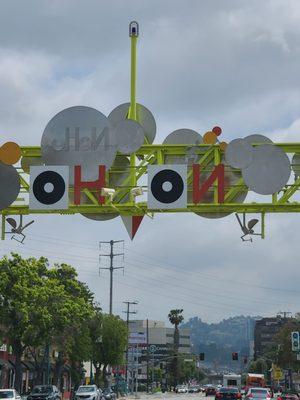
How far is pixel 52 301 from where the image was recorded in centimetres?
4903

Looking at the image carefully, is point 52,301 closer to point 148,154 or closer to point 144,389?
point 148,154

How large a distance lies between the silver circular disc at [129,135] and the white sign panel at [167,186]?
74 centimetres

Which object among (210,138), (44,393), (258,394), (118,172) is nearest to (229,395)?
(258,394)

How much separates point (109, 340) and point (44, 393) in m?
32.6

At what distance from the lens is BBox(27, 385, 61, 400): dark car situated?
149ft

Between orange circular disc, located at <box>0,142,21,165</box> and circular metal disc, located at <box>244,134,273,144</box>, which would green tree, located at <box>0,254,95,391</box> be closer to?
orange circular disc, located at <box>0,142,21,165</box>

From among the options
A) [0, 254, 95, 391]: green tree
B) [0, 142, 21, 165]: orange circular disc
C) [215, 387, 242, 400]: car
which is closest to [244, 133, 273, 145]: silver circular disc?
[0, 142, 21, 165]: orange circular disc

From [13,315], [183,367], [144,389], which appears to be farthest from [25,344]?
[183,367]

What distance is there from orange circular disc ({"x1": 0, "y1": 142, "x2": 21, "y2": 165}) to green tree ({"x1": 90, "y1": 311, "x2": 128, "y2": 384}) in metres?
58.4

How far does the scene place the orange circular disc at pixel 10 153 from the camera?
19734mm

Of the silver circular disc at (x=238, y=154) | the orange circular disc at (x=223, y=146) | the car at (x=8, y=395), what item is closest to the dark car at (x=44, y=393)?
the car at (x=8, y=395)

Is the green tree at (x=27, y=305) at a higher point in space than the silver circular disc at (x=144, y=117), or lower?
lower

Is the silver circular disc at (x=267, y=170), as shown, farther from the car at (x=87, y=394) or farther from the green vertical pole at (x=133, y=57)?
the car at (x=87, y=394)

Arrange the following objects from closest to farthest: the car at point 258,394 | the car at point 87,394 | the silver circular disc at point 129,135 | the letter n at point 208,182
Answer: the letter n at point 208,182 < the silver circular disc at point 129,135 < the car at point 258,394 < the car at point 87,394
